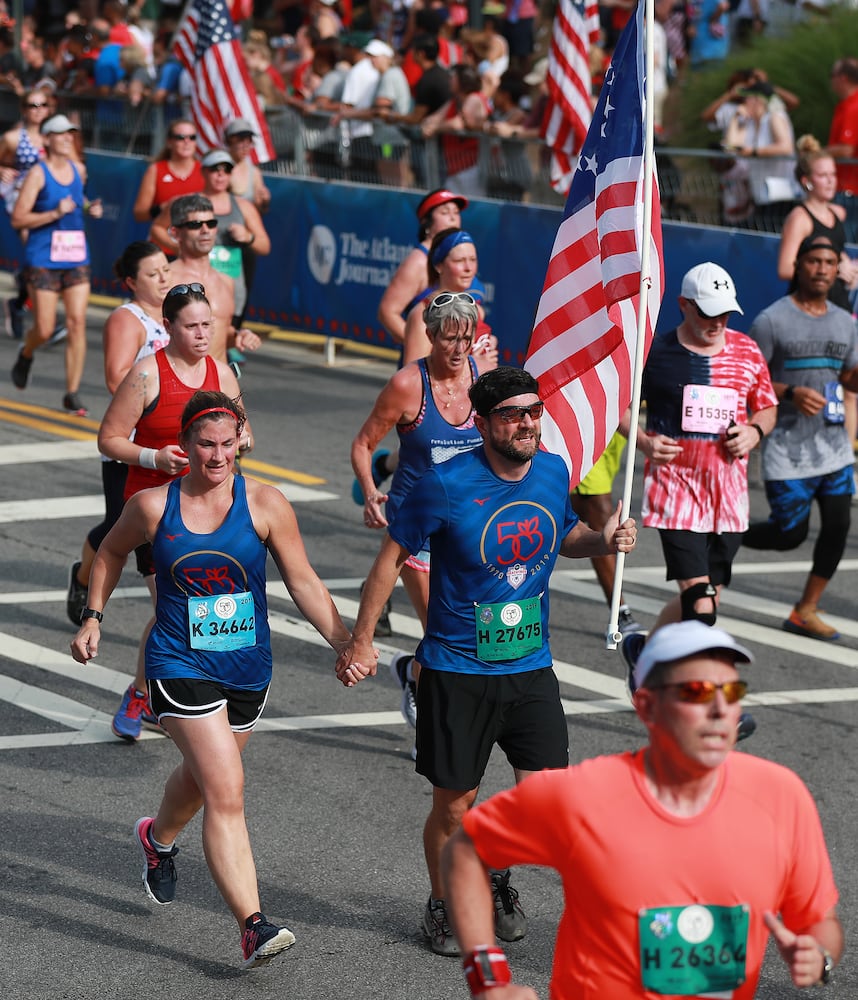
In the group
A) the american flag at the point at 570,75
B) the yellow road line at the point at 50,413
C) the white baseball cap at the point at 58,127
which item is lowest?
the yellow road line at the point at 50,413

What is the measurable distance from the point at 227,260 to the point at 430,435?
6077mm

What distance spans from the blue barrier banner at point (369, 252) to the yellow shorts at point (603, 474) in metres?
4.69

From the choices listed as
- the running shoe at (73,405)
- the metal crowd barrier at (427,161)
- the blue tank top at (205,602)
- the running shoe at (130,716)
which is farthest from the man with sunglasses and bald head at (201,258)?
the metal crowd barrier at (427,161)

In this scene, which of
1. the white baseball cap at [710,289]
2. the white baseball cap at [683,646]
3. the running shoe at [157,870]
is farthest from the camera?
the white baseball cap at [710,289]

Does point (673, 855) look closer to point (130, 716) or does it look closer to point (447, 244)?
point (130, 716)

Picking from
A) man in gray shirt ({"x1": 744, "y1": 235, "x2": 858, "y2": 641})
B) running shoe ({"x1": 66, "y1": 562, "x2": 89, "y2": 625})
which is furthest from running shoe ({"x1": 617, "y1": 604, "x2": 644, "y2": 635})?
running shoe ({"x1": 66, "y1": 562, "x2": 89, "y2": 625})

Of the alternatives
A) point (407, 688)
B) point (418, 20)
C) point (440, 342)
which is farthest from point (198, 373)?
point (418, 20)

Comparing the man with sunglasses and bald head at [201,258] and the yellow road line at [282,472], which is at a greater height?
the man with sunglasses and bald head at [201,258]

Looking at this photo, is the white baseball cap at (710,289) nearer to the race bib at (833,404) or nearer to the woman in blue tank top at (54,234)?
the race bib at (833,404)

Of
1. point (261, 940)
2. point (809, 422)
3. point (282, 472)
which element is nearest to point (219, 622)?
point (261, 940)

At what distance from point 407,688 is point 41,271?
8698 millimetres

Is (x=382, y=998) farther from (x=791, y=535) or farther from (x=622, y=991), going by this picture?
(x=791, y=535)

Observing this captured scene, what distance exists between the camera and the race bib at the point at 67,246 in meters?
15.4

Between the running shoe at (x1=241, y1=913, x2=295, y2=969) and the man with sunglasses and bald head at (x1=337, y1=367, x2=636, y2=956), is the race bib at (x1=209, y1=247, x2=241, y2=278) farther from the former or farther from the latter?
the running shoe at (x1=241, y1=913, x2=295, y2=969)
